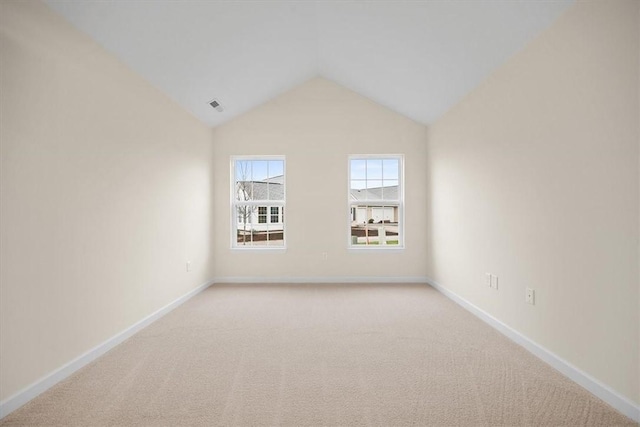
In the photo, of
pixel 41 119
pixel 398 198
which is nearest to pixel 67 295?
pixel 41 119

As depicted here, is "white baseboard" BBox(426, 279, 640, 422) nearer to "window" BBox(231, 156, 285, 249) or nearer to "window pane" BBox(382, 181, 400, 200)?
"window pane" BBox(382, 181, 400, 200)

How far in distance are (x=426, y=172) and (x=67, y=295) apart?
4.46 metres

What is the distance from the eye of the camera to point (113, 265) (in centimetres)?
277

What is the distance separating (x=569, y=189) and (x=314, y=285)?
3436mm

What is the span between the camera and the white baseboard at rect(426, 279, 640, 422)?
1.76 meters

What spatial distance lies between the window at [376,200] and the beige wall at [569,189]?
1.79 meters

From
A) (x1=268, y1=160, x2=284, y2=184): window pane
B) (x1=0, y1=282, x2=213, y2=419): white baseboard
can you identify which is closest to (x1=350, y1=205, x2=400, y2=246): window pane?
(x1=268, y1=160, x2=284, y2=184): window pane

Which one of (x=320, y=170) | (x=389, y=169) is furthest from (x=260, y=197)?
(x=389, y=169)

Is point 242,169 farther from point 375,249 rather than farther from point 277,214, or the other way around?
point 375,249

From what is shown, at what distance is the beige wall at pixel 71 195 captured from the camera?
1870 millimetres

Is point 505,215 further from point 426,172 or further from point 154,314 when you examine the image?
point 154,314

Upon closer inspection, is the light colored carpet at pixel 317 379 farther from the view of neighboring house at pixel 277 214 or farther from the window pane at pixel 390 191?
the window pane at pixel 390 191

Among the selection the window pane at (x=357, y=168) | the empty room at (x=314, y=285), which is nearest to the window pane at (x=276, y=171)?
the empty room at (x=314, y=285)

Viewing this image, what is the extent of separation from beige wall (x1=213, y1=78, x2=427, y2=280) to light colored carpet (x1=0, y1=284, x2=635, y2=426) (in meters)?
1.68
